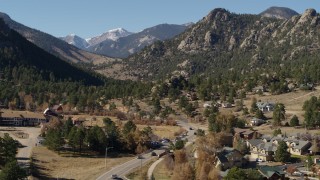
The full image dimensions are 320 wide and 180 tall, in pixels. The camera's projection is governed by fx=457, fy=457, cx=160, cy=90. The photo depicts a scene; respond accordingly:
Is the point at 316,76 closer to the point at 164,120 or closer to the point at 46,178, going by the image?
the point at 164,120

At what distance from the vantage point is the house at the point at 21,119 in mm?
134250

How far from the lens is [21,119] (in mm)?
136000

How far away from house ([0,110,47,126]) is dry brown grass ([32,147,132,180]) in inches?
1675

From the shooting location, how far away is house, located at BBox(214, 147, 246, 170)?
8212 centimetres

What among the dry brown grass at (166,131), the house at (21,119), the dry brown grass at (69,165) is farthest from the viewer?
the house at (21,119)

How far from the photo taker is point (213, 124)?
378 ft

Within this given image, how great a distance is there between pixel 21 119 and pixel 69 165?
58.5 metres

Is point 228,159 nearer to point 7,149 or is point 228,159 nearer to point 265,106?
point 7,149

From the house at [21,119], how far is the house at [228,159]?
7015cm

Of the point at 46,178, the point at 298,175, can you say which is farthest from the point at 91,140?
the point at 298,175

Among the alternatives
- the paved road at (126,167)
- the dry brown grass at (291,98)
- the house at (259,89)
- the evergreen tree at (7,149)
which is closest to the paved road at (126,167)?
the paved road at (126,167)

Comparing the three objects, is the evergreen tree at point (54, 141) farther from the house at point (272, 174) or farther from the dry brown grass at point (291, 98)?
the dry brown grass at point (291, 98)

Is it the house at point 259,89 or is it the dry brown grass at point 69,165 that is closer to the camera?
the dry brown grass at point 69,165

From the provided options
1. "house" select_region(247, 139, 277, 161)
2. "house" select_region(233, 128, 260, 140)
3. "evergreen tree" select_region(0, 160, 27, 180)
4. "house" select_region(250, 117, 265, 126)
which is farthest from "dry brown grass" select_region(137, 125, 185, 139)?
"evergreen tree" select_region(0, 160, 27, 180)
